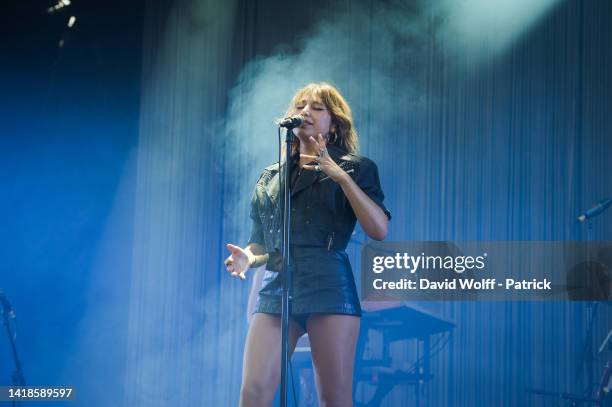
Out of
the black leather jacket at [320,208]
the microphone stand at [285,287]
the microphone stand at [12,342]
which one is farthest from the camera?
the microphone stand at [12,342]

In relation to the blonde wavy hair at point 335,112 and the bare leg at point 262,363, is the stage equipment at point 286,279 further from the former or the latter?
the blonde wavy hair at point 335,112

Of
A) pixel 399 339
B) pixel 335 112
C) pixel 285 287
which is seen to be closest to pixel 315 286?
pixel 285 287

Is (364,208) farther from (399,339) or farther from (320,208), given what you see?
(399,339)

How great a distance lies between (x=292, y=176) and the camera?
2.77m

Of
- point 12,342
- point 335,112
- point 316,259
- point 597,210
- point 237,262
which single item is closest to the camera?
point 237,262

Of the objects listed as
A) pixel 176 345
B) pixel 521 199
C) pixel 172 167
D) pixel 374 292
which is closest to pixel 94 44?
pixel 172 167

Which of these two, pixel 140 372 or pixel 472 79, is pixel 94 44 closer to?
pixel 140 372

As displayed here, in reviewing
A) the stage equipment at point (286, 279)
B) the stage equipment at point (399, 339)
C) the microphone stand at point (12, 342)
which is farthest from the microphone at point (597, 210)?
the microphone stand at point (12, 342)

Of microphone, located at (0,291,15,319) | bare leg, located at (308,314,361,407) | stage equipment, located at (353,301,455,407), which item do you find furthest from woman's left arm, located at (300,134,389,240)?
microphone, located at (0,291,15,319)

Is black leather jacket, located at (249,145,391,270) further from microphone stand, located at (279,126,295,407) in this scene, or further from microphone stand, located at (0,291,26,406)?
microphone stand, located at (0,291,26,406)

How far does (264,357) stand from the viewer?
2.57 m

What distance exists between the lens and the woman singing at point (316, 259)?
8.28 ft

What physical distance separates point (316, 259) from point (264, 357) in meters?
0.40

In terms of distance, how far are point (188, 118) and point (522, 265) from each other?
2346 millimetres
